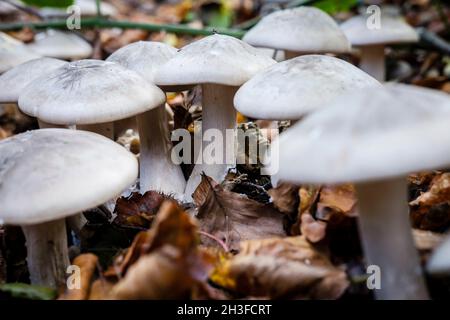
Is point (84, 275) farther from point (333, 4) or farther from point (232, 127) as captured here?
point (333, 4)

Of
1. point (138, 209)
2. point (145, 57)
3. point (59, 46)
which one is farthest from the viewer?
point (59, 46)

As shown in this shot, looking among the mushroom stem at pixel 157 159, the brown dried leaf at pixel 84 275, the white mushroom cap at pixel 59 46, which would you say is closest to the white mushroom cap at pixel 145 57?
the mushroom stem at pixel 157 159

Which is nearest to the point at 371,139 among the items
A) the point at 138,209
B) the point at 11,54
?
the point at 138,209

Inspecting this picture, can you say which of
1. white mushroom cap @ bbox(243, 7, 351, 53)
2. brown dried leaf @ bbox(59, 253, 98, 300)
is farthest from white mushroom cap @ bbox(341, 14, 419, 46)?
brown dried leaf @ bbox(59, 253, 98, 300)

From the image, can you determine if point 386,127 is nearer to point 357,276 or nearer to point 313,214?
point 357,276

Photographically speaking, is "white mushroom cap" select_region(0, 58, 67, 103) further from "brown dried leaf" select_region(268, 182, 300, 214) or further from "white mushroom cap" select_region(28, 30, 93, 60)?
"white mushroom cap" select_region(28, 30, 93, 60)
